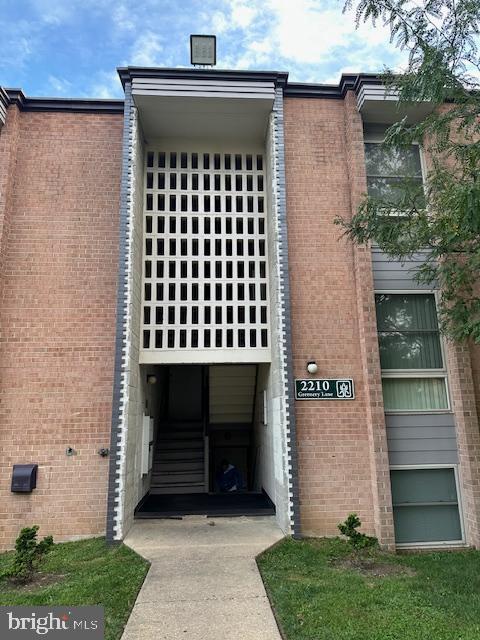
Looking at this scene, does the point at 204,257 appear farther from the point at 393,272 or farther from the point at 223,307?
the point at 393,272

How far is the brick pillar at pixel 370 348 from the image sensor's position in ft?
19.3

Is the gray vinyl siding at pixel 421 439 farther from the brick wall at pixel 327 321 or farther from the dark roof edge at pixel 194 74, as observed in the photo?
the dark roof edge at pixel 194 74

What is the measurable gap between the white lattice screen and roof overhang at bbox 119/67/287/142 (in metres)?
0.56

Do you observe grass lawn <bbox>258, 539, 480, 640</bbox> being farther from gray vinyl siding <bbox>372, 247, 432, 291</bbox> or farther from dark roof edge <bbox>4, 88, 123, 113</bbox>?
dark roof edge <bbox>4, 88, 123, 113</bbox>

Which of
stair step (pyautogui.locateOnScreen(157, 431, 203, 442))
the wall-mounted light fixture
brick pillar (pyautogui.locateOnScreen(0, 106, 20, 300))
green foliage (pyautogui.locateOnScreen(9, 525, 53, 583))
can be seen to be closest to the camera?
green foliage (pyautogui.locateOnScreen(9, 525, 53, 583))

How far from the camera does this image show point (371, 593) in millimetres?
4270

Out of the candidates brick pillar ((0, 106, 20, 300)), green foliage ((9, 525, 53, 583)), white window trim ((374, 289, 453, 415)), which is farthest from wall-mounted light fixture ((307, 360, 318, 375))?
brick pillar ((0, 106, 20, 300))

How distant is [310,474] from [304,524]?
67 cm

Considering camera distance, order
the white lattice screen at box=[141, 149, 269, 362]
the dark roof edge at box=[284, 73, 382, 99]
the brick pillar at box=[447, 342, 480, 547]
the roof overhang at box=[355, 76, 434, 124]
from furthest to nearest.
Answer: the dark roof edge at box=[284, 73, 382, 99] → the white lattice screen at box=[141, 149, 269, 362] → the roof overhang at box=[355, 76, 434, 124] → the brick pillar at box=[447, 342, 480, 547]

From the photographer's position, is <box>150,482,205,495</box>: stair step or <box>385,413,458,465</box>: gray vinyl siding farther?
<box>150,482,205,495</box>: stair step

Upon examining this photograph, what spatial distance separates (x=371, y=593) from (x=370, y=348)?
3118mm

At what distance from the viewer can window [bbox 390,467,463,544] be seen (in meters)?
6.07

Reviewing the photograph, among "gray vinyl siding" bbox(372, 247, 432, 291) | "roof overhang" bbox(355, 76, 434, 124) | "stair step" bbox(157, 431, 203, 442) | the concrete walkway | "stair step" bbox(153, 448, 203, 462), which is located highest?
"roof overhang" bbox(355, 76, 434, 124)

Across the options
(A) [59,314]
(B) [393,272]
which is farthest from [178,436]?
(B) [393,272]
